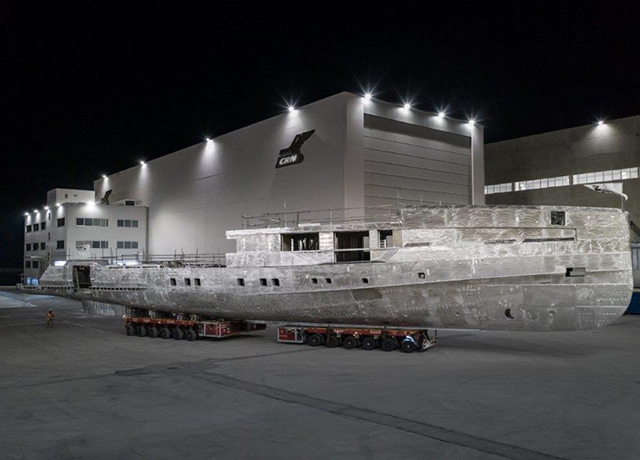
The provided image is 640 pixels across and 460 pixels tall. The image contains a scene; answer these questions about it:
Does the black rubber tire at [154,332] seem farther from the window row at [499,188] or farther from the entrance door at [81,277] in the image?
the window row at [499,188]

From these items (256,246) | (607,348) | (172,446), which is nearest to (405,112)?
(256,246)

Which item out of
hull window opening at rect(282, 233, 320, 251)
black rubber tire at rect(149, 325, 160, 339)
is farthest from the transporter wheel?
black rubber tire at rect(149, 325, 160, 339)

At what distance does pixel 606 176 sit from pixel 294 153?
76.8ft

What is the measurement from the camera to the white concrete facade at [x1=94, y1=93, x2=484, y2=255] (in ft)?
103

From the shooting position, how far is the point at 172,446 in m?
8.41

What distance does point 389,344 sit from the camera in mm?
17109

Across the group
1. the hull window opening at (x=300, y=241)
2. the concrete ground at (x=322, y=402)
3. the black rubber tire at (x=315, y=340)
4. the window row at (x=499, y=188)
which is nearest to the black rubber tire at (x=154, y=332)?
the concrete ground at (x=322, y=402)

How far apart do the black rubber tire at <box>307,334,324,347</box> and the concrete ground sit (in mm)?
618

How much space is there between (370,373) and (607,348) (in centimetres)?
953

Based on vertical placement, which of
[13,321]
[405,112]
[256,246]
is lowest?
[13,321]

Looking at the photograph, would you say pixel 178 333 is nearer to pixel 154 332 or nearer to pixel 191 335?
pixel 191 335

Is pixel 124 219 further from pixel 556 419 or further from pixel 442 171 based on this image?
pixel 556 419

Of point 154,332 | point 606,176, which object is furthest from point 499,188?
point 154,332

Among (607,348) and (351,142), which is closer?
(607,348)
